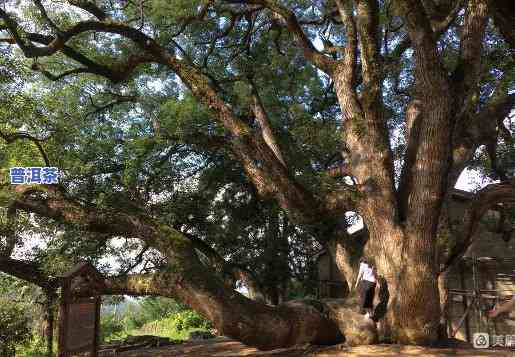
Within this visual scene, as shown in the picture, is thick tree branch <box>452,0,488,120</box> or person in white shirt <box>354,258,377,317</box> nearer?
thick tree branch <box>452,0,488,120</box>

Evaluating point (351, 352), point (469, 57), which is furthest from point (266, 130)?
point (351, 352)

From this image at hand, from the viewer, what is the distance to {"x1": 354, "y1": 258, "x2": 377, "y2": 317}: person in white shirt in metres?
7.94

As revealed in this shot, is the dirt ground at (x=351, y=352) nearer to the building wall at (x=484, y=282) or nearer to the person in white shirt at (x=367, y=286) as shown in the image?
the person in white shirt at (x=367, y=286)

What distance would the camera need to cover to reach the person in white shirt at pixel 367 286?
7.94 metres

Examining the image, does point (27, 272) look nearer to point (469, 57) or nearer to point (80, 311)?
point (80, 311)

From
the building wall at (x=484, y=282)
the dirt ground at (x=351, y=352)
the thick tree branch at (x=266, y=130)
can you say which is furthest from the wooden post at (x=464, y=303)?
the thick tree branch at (x=266, y=130)

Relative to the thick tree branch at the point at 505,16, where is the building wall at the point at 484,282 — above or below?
below

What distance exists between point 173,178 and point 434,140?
8019 millimetres

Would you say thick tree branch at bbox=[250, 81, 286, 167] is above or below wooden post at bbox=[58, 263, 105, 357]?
above

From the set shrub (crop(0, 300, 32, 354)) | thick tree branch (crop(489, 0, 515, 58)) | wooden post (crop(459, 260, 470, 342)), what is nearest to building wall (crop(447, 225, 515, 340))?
wooden post (crop(459, 260, 470, 342))

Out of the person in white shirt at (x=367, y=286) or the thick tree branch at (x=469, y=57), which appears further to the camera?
the person in white shirt at (x=367, y=286)

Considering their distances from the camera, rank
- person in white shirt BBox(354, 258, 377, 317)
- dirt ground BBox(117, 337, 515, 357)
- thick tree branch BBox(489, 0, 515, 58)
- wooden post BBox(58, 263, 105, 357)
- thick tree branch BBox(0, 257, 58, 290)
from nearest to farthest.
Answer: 1. wooden post BBox(58, 263, 105, 357)
2. dirt ground BBox(117, 337, 515, 357)
3. thick tree branch BBox(489, 0, 515, 58)
4. person in white shirt BBox(354, 258, 377, 317)
5. thick tree branch BBox(0, 257, 58, 290)

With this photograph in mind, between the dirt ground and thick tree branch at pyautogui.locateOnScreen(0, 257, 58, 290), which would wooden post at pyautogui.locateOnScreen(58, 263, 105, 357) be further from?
the dirt ground

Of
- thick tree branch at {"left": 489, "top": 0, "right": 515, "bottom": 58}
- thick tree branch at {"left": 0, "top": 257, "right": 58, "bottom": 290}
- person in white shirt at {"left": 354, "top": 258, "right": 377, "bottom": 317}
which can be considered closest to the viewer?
thick tree branch at {"left": 489, "top": 0, "right": 515, "bottom": 58}
